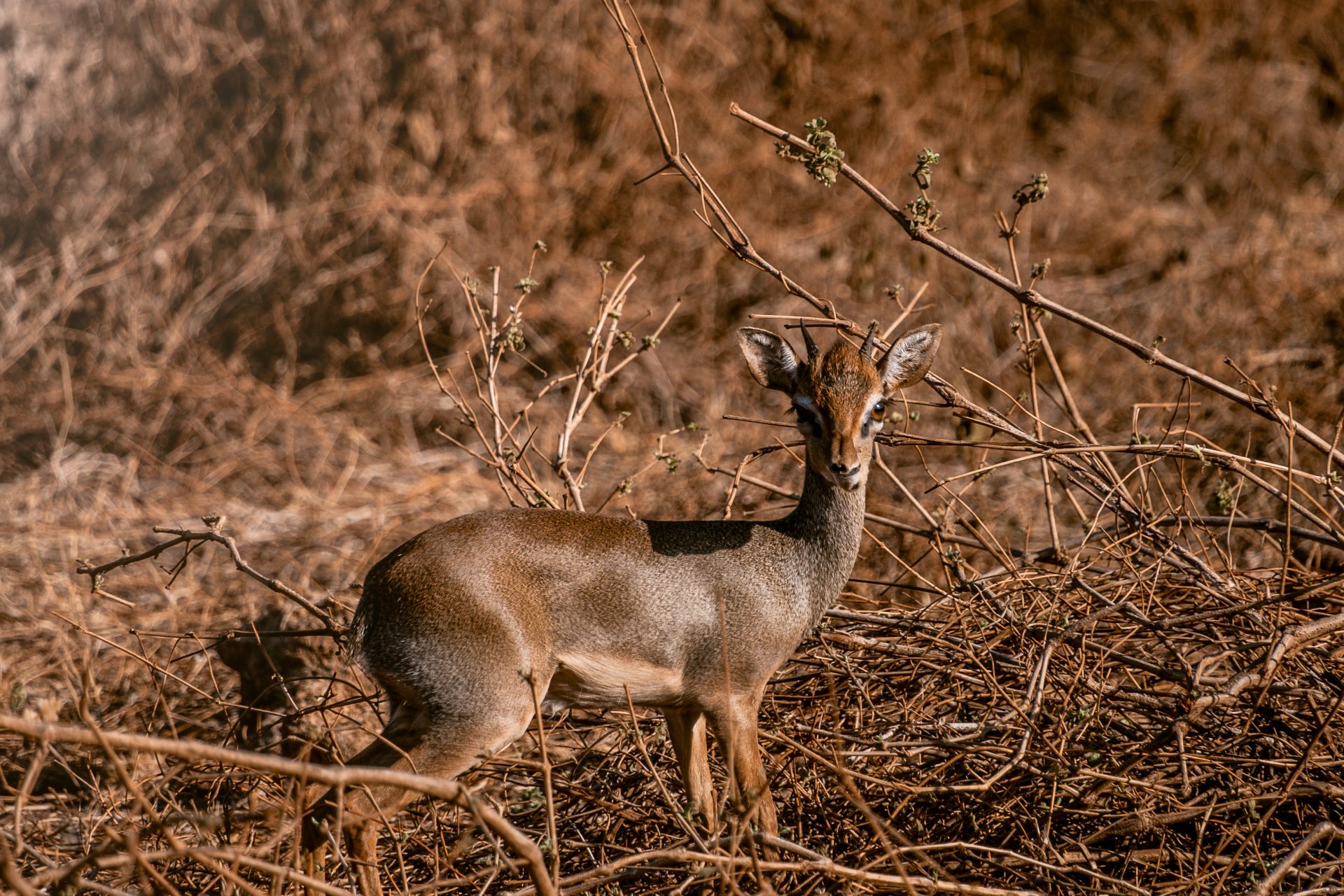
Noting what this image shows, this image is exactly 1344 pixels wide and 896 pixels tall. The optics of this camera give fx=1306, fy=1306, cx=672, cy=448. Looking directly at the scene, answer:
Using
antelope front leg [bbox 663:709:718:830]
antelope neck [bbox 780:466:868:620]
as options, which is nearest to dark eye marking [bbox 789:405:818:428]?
antelope neck [bbox 780:466:868:620]

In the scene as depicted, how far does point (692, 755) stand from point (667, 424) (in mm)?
4903

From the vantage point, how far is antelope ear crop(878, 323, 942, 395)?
4.33m

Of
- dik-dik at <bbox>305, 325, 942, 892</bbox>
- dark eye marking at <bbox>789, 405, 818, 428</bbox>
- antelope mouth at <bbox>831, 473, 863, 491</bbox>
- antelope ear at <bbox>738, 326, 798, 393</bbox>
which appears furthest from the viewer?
antelope ear at <bbox>738, 326, 798, 393</bbox>

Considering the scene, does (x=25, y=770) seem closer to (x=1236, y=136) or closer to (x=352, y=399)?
(x=352, y=399)

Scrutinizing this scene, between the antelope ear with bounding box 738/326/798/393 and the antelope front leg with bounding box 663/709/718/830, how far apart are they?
3.77 feet

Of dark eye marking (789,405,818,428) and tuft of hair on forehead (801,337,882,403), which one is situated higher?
tuft of hair on forehead (801,337,882,403)

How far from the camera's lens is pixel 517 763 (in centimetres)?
381

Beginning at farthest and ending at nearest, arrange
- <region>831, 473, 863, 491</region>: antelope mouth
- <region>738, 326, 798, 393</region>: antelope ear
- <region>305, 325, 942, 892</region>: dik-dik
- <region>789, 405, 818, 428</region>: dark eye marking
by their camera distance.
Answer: <region>738, 326, 798, 393</region>: antelope ear, <region>789, 405, 818, 428</region>: dark eye marking, <region>831, 473, 863, 491</region>: antelope mouth, <region>305, 325, 942, 892</region>: dik-dik

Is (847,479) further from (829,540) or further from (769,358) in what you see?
(769,358)

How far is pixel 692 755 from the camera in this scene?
443 cm

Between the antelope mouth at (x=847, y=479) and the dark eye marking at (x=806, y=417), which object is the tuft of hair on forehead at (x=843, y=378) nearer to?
the dark eye marking at (x=806, y=417)

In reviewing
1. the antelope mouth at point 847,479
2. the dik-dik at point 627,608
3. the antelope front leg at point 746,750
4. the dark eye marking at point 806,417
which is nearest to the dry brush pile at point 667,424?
the antelope front leg at point 746,750

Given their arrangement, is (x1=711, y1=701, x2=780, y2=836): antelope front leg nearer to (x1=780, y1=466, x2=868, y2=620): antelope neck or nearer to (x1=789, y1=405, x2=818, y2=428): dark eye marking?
(x1=780, y1=466, x2=868, y2=620): antelope neck

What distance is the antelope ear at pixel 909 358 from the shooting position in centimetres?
433
